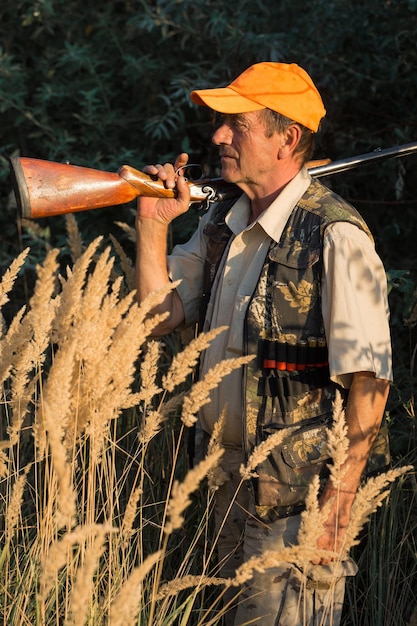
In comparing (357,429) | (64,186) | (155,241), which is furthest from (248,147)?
(357,429)

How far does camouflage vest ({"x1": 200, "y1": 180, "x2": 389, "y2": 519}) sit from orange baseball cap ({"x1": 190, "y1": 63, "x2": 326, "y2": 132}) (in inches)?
17.3

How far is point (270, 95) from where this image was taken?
3.54 metres

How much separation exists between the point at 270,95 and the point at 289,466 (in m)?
1.35

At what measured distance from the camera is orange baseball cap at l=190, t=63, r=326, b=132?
11.5ft

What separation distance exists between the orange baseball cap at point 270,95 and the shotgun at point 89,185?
0.87 ft

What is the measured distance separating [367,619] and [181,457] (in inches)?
43.6

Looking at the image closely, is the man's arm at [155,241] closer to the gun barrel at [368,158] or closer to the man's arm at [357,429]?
the gun barrel at [368,158]

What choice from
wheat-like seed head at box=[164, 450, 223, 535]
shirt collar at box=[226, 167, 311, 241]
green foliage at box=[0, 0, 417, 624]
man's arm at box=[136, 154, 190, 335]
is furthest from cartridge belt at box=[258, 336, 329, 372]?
green foliage at box=[0, 0, 417, 624]

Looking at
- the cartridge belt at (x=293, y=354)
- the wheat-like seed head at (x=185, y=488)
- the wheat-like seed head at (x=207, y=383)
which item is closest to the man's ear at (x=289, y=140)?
the cartridge belt at (x=293, y=354)

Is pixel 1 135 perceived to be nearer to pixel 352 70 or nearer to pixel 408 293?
pixel 352 70

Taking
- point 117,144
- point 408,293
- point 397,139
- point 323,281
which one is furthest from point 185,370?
point 117,144

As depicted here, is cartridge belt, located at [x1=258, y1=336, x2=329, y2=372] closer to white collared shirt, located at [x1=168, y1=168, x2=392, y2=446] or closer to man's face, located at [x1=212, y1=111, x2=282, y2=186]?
white collared shirt, located at [x1=168, y1=168, x2=392, y2=446]

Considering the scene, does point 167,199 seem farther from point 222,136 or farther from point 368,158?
point 368,158

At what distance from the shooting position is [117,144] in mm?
6613
